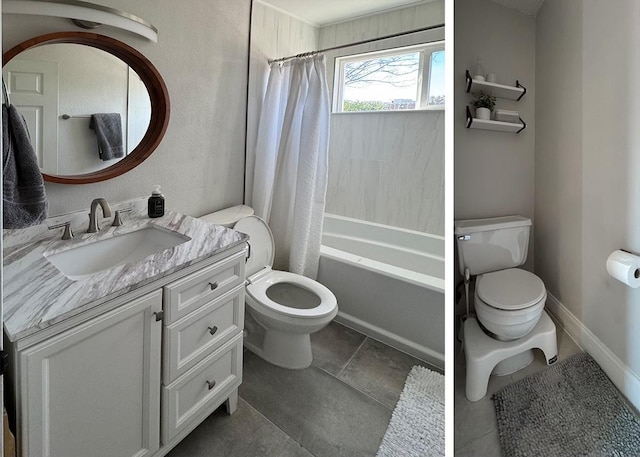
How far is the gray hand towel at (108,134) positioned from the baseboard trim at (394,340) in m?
1.45

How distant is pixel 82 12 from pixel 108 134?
0.38m

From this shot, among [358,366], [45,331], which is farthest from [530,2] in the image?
[358,366]

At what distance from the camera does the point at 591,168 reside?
1.61 feet

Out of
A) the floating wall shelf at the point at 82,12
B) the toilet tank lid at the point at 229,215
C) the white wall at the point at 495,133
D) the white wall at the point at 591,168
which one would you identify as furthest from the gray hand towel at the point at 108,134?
the white wall at the point at 591,168

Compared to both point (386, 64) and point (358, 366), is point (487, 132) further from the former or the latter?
point (386, 64)

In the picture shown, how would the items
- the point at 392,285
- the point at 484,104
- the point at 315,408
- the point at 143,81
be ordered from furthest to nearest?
the point at 392,285 < the point at 315,408 < the point at 143,81 < the point at 484,104

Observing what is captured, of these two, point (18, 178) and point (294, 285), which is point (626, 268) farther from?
point (294, 285)

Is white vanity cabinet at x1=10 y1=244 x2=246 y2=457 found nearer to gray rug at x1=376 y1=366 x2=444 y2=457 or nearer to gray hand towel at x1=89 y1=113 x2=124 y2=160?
gray hand towel at x1=89 y1=113 x2=124 y2=160

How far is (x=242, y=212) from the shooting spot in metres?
1.80

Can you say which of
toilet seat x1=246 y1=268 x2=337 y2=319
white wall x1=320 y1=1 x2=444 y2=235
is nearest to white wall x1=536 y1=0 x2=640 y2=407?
toilet seat x1=246 y1=268 x2=337 y2=319

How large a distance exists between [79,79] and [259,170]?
2.89 feet

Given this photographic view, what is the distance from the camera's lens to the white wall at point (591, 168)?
18.7 inches

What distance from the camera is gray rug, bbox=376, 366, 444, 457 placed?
1.43 m

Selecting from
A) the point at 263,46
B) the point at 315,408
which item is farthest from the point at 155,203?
the point at 315,408
